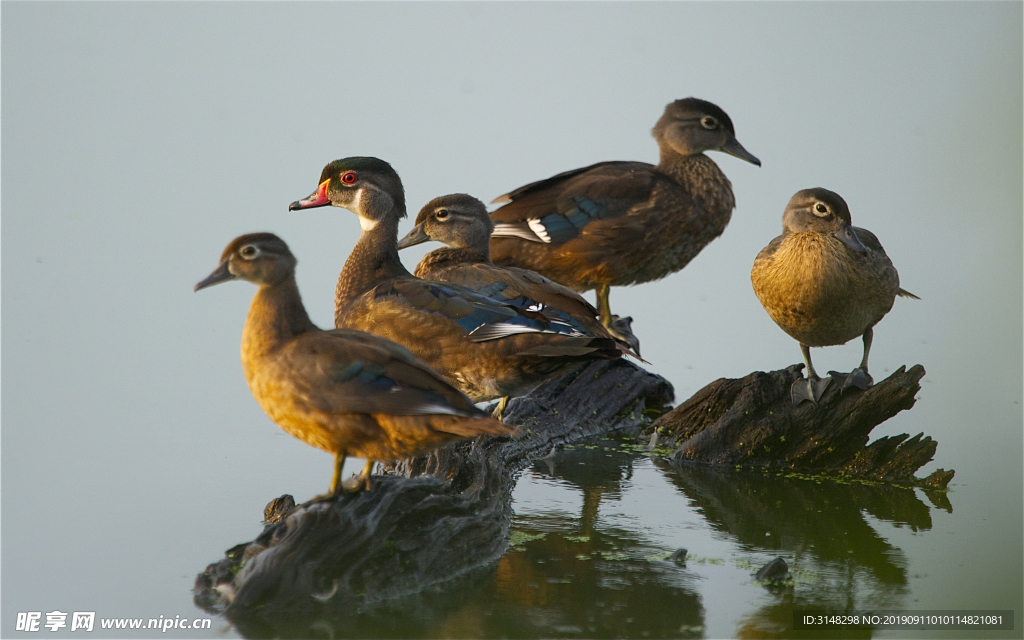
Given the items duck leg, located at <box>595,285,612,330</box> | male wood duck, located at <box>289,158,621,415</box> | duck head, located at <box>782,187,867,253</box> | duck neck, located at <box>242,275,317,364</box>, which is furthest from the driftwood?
duck head, located at <box>782,187,867,253</box>

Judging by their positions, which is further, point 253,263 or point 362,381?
point 253,263

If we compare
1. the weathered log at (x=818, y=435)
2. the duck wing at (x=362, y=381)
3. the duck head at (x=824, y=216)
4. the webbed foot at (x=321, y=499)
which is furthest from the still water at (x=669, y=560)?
the duck head at (x=824, y=216)

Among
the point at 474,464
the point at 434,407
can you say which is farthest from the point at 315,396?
the point at 474,464

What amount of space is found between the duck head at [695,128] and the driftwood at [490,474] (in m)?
1.60

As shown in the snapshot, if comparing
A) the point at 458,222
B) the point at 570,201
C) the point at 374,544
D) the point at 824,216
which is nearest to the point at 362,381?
the point at 374,544

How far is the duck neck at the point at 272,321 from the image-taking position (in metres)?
3.99

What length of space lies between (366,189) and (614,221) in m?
1.69

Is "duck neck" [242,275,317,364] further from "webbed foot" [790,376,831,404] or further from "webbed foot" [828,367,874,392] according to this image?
"webbed foot" [828,367,874,392]

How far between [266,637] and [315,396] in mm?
785

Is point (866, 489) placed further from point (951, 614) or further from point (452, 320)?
point (452, 320)

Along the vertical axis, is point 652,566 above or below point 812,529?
below

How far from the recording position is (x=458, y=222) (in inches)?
244

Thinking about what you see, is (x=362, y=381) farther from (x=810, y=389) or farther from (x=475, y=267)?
(x=810, y=389)

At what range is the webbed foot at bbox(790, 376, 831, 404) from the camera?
567cm
